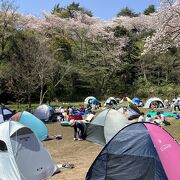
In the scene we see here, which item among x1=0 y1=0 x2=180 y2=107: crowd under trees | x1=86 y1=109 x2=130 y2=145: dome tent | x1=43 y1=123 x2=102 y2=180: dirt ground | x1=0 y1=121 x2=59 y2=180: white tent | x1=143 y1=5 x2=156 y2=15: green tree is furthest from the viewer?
x1=143 y1=5 x2=156 y2=15: green tree

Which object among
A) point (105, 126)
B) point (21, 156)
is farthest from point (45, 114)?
point (21, 156)

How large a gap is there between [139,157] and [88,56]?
38928mm

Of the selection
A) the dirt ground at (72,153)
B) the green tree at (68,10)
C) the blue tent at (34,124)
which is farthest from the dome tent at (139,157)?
the green tree at (68,10)

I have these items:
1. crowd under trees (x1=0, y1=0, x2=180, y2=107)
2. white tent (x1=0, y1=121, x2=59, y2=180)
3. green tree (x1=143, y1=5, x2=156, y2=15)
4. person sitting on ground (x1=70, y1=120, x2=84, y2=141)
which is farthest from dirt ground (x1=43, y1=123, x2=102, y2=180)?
green tree (x1=143, y1=5, x2=156, y2=15)

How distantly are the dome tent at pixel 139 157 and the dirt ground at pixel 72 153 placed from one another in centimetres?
121

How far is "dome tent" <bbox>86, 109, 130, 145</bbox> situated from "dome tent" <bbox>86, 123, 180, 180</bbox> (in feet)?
22.5

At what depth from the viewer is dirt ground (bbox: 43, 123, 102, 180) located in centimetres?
1025

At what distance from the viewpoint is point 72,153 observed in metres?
14.0

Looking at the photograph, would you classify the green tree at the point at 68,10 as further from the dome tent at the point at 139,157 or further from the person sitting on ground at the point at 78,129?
the dome tent at the point at 139,157

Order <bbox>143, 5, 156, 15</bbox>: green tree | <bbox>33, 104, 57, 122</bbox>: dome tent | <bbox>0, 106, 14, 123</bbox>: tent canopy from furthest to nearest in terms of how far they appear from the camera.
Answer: <bbox>143, 5, 156, 15</bbox>: green tree, <bbox>33, 104, 57, 122</bbox>: dome tent, <bbox>0, 106, 14, 123</bbox>: tent canopy

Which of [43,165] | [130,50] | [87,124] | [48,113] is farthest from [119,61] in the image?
[43,165]

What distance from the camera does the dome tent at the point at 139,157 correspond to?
823 cm

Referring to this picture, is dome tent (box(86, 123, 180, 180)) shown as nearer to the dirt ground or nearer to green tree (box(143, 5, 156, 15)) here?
the dirt ground

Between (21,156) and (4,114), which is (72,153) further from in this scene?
(4,114)
